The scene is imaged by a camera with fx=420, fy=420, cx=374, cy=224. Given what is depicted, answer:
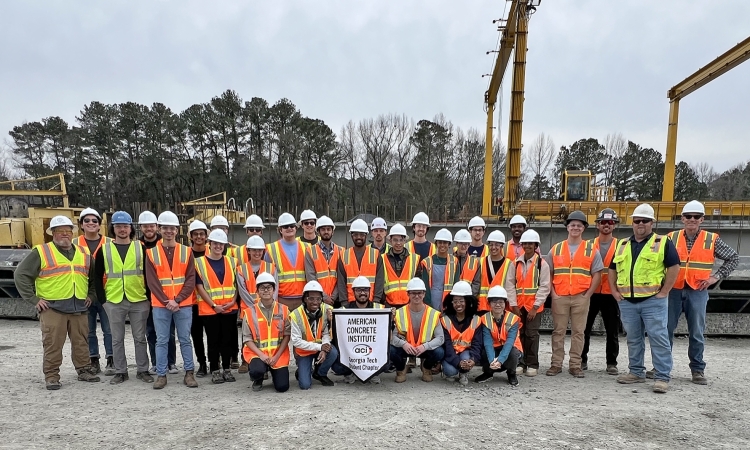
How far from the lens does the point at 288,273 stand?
5469 mm

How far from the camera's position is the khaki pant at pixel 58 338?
4855mm

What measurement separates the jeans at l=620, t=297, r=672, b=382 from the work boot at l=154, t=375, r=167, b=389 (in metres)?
5.50

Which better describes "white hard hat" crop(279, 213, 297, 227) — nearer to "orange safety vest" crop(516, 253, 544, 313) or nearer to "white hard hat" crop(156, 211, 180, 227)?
"white hard hat" crop(156, 211, 180, 227)

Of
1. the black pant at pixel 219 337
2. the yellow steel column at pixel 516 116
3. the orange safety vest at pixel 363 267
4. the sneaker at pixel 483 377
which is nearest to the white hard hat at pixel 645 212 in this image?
the sneaker at pixel 483 377

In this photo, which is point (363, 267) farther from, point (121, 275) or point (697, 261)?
point (697, 261)

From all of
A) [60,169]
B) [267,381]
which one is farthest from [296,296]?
[60,169]

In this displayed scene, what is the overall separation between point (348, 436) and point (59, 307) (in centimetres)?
380

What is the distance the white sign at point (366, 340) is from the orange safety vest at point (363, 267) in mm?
525

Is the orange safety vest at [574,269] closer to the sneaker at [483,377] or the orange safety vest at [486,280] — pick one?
the orange safety vest at [486,280]

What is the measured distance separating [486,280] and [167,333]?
156 inches

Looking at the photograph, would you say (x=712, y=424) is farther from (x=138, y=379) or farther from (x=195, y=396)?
(x=138, y=379)

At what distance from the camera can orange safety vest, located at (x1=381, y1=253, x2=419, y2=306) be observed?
214 inches

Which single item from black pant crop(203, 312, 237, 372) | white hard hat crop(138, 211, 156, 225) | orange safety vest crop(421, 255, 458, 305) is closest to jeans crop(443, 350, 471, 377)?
orange safety vest crop(421, 255, 458, 305)

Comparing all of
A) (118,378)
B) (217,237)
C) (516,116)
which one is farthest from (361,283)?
(516,116)
